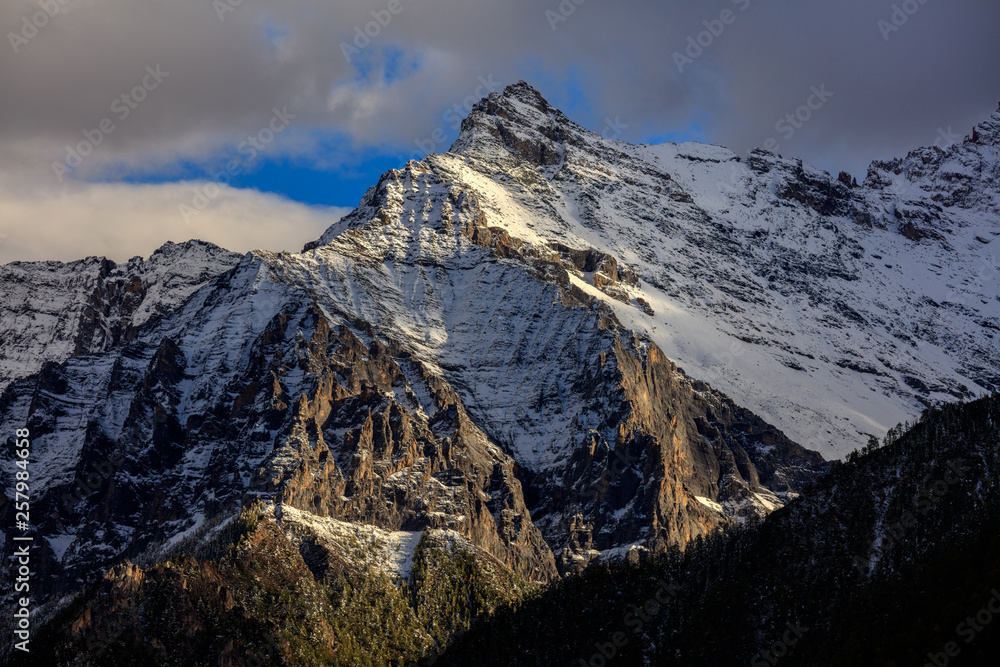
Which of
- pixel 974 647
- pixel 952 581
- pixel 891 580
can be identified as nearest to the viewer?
pixel 974 647

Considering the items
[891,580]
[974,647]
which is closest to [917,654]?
[974,647]

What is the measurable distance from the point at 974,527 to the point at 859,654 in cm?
2711

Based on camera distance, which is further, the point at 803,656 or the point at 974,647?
the point at 803,656

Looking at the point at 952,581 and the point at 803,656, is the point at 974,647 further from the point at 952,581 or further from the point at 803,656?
the point at 803,656

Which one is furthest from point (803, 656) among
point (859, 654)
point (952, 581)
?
point (952, 581)

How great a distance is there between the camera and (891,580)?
654 feet

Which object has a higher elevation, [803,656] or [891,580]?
[891,580]

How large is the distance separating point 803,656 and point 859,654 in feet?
45.8

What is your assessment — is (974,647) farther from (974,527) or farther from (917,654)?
(974,527)

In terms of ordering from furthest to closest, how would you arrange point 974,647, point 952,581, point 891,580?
point 891,580, point 952,581, point 974,647

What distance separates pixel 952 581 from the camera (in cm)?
18650

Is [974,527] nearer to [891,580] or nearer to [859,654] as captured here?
[891,580]

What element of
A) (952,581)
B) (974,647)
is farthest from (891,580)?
(974,647)

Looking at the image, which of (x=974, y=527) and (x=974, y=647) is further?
(x=974, y=527)
